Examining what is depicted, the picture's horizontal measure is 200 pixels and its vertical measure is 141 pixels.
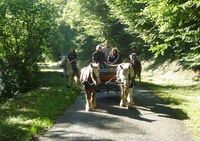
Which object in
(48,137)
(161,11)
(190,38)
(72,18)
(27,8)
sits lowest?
(48,137)

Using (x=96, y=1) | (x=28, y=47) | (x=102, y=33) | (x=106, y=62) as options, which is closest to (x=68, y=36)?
(x=96, y=1)

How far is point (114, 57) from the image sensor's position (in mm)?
10844

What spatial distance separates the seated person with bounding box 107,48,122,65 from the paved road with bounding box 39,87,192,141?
2.18 m

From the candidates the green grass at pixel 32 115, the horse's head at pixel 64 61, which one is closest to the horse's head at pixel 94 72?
the green grass at pixel 32 115

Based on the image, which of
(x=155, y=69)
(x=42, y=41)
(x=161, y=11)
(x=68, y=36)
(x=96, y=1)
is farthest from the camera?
(x=68, y=36)

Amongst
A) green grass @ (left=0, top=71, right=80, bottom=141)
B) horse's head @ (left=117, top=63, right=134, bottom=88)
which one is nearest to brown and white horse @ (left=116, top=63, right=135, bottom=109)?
horse's head @ (left=117, top=63, right=134, bottom=88)

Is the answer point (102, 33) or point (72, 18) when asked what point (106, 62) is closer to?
point (102, 33)

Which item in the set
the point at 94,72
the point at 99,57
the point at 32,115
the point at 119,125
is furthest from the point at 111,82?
the point at 32,115

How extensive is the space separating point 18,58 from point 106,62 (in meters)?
7.07

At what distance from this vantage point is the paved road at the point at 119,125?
591 cm

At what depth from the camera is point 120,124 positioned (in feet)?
22.6

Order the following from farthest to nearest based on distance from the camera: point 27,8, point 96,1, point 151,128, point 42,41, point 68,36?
point 68,36 < point 96,1 < point 42,41 < point 27,8 < point 151,128

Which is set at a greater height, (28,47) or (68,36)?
(68,36)

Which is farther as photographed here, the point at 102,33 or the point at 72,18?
the point at 72,18
